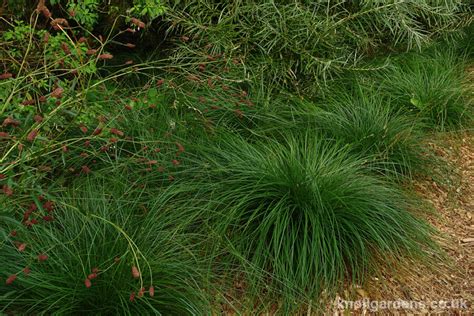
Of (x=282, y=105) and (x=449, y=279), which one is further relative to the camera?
(x=282, y=105)

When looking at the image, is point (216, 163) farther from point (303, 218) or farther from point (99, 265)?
point (99, 265)

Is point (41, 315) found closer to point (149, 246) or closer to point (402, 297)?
point (149, 246)

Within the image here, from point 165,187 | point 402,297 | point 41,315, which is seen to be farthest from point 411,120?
point 41,315

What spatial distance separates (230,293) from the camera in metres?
2.69

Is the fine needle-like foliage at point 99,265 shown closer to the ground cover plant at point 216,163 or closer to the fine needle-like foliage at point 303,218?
the ground cover plant at point 216,163

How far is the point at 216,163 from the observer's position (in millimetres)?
3150

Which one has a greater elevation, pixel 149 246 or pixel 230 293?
pixel 149 246

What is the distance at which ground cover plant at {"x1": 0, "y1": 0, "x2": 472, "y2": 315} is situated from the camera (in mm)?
2404

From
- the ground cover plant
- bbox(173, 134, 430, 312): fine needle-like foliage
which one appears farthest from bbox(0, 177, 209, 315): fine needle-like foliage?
bbox(173, 134, 430, 312): fine needle-like foliage

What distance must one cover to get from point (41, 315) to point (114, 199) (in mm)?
686

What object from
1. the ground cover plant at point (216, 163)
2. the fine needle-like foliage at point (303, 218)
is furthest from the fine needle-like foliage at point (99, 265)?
the fine needle-like foliage at point (303, 218)

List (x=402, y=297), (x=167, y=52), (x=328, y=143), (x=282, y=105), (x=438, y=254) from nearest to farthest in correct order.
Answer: (x=402, y=297), (x=438, y=254), (x=328, y=143), (x=282, y=105), (x=167, y=52)

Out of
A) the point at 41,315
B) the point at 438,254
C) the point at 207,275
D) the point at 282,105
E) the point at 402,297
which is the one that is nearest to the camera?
the point at 41,315

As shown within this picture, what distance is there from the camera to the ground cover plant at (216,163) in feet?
7.89
